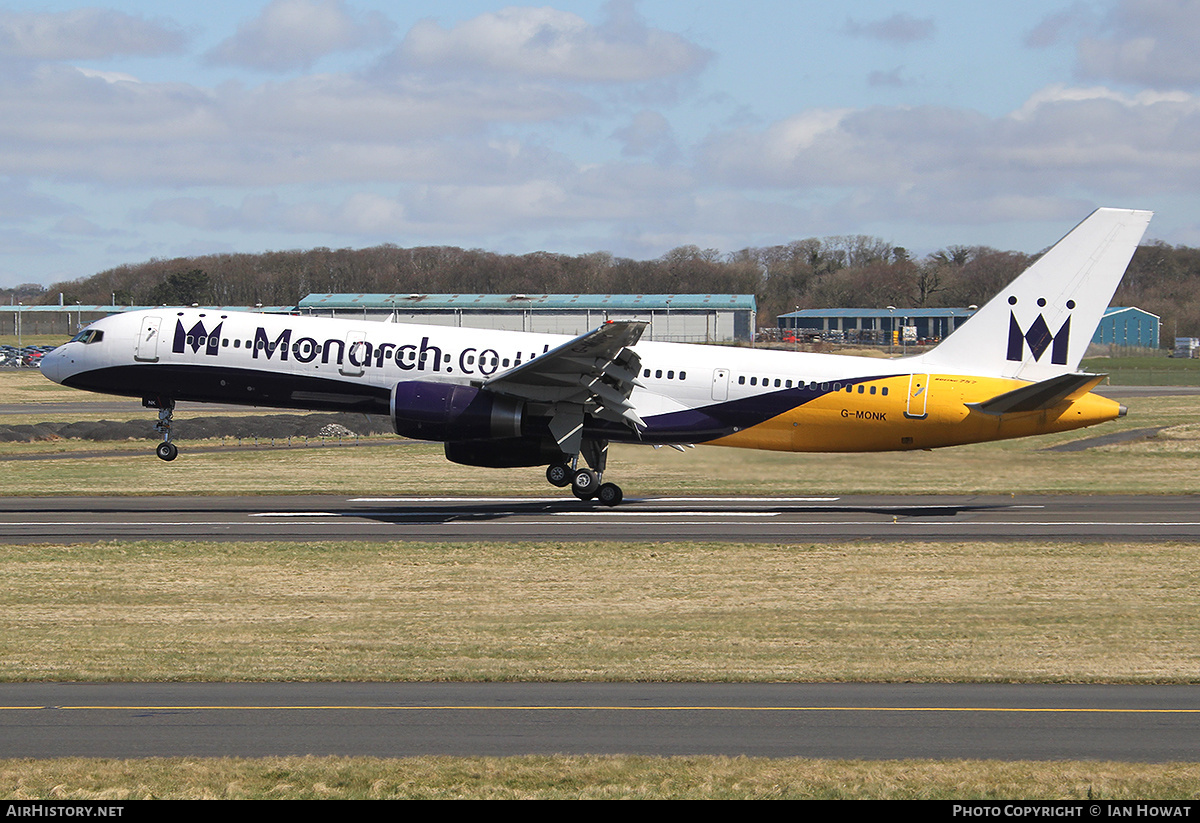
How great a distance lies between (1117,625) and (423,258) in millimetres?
153249

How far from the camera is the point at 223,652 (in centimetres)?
1739

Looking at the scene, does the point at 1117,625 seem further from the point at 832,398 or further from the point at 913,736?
the point at 832,398

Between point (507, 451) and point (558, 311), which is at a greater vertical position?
point (558, 311)

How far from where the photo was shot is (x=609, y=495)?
3541cm

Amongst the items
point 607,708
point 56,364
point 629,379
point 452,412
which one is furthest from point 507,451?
point 607,708

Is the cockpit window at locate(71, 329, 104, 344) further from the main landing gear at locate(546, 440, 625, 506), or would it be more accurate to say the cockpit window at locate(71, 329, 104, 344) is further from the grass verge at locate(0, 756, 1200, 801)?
the grass verge at locate(0, 756, 1200, 801)

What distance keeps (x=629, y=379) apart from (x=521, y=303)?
77.4 metres

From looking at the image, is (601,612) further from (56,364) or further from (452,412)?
(56,364)

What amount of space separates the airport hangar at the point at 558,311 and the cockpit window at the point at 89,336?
6278 centimetres

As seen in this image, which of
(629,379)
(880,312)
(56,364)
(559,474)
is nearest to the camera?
(629,379)

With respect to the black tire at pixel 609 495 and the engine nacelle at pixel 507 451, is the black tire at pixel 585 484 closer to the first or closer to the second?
the black tire at pixel 609 495

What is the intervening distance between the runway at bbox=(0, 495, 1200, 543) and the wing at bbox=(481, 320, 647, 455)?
9.33 ft

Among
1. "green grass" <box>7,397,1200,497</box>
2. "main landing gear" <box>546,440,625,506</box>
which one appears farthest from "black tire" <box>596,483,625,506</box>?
"green grass" <box>7,397,1200,497</box>

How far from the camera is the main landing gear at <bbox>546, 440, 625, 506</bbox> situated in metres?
35.2
